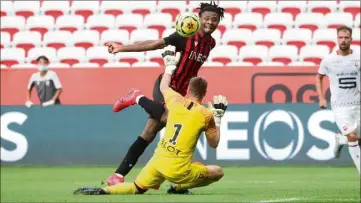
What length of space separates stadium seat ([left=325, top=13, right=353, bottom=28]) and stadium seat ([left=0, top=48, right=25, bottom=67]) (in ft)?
21.6

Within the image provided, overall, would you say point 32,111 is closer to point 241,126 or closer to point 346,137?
point 241,126

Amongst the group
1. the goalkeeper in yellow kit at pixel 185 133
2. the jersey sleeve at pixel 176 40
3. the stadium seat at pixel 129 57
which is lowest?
the goalkeeper in yellow kit at pixel 185 133

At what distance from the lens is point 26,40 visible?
20984mm

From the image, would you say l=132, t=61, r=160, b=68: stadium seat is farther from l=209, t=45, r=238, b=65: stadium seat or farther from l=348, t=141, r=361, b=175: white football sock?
l=348, t=141, r=361, b=175: white football sock

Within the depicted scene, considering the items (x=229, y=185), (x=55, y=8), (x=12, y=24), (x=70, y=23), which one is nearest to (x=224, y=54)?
(x=70, y=23)

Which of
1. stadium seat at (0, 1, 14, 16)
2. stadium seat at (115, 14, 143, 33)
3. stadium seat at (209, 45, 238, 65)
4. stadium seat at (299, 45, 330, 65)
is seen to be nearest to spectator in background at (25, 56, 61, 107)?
stadium seat at (209, 45, 238, 65)

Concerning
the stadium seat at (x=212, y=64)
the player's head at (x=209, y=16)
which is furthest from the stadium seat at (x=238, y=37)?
the player's head at (x=209, y=16)

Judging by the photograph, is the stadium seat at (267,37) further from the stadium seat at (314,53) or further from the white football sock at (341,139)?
the white football sock at (341,139)

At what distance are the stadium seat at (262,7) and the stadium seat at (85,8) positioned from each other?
11.5 ft

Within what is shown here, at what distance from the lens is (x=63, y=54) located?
20.1 meters

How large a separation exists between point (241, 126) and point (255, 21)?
4608 millimetres

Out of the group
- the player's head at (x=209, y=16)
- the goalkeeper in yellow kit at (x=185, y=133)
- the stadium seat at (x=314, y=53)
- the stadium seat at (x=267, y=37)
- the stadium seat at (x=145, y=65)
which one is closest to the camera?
the goalkeeper in yellow kit at (x=185, y=133)

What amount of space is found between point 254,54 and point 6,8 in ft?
20.5

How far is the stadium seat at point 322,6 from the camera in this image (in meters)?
21.1
